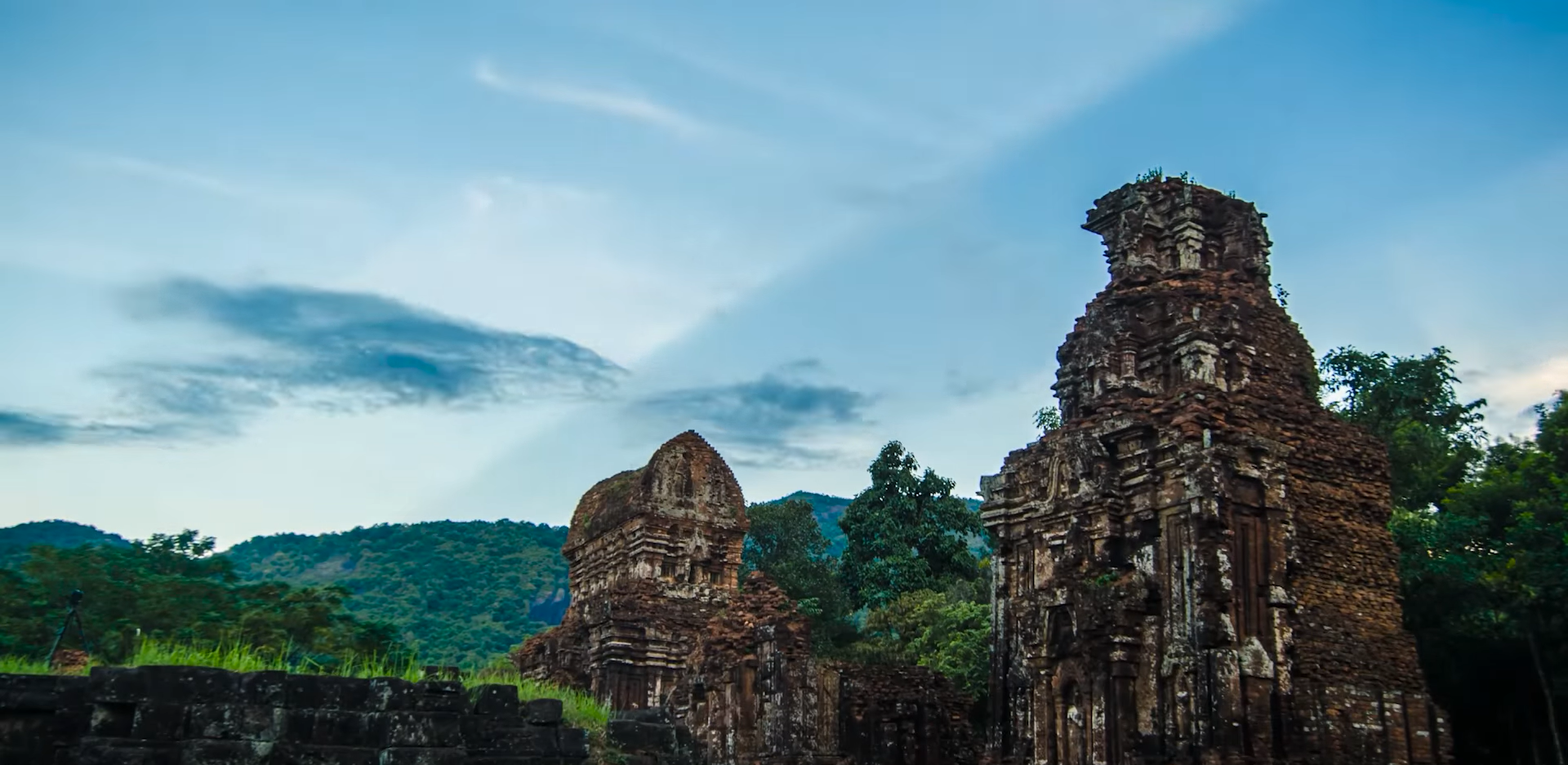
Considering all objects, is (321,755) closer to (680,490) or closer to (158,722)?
(158,722)

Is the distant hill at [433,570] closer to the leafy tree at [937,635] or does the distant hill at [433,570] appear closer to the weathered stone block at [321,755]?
the leafy tree at [937,635]

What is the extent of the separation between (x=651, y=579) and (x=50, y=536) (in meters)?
50.9

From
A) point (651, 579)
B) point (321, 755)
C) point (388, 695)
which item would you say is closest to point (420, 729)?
point (388, 695)

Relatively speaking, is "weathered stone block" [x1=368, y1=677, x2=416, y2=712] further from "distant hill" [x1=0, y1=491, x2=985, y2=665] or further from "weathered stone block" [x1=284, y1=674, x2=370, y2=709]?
"distant hill" [x1=0, y1=491, x2=985, y2=665]

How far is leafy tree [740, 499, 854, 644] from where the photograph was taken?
35406mm

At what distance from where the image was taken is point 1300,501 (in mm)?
14609

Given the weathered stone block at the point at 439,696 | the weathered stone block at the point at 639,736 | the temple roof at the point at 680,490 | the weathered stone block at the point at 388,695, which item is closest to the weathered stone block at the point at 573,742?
the weathered stone block at the point at 639,736

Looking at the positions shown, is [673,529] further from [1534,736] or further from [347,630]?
[1534,736]

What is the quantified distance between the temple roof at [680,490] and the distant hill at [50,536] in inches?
1589

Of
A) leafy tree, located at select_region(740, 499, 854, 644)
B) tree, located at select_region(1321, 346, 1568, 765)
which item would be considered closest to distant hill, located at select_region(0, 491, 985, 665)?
leafy tree, located at select_region(740, 499, 854, 644)

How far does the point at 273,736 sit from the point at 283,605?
20.3 metres

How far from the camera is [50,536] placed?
2279 inches

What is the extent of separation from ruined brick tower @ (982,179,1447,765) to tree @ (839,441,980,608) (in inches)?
703

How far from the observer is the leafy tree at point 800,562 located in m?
35.4
